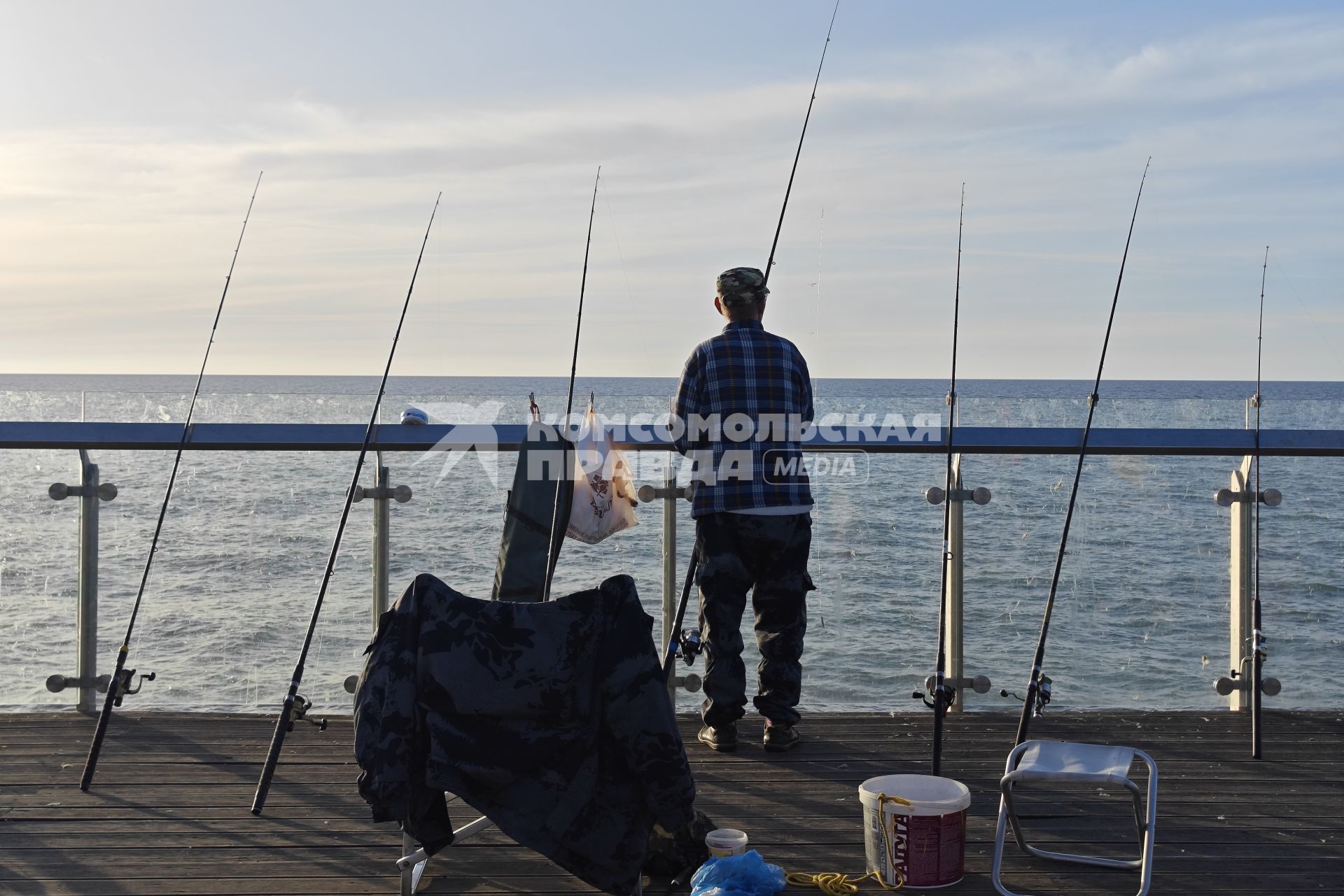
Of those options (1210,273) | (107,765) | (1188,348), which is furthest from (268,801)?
(1210,273)

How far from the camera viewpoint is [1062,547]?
12.9ft

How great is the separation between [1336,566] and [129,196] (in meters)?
8.87

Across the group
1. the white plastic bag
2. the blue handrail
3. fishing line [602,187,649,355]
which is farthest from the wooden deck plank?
fishing line [602,187,649,355]

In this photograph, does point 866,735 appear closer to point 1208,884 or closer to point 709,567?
point 709,567

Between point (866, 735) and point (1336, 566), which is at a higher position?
point (1336, 566)

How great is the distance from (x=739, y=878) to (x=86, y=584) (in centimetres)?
280

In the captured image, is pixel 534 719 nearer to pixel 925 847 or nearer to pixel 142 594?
pixel 925 847

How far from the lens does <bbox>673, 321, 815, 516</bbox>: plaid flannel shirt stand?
12.6ft

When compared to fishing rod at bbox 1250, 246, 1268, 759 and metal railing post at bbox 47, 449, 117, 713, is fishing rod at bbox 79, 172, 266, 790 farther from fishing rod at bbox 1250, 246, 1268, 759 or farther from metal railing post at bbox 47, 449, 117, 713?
fishing rod at bbox 1250, 246, 1268, 759

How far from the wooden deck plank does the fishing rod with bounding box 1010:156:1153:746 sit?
236mm

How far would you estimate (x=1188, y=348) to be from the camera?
5.27 metres

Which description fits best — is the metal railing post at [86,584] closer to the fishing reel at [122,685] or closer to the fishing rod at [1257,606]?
the fishing reel at [122,685]

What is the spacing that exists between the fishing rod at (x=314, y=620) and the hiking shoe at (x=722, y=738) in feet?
4.20

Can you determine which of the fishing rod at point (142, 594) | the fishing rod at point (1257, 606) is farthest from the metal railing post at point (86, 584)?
the fishing rod at point (1257, 606)
